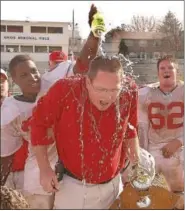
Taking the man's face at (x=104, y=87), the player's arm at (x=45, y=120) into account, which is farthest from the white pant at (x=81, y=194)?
the man's face at (x=104, y=87)

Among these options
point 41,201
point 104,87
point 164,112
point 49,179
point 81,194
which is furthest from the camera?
point 164,112

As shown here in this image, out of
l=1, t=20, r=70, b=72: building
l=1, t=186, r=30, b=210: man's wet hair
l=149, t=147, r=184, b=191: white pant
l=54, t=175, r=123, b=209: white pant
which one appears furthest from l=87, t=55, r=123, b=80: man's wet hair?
l=1, t=20, r=70, b=72: building

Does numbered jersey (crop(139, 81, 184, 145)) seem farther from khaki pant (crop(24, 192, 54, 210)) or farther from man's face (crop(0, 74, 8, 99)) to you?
khaki pant (crop(24, 192, 54, 210))

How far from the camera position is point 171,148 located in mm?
5090

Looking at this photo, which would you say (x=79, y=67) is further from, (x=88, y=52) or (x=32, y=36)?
(x=32, y=36)

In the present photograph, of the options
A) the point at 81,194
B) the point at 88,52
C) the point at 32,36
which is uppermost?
the point at 32,36

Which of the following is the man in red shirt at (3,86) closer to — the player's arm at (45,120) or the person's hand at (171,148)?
the player's arm at (45,120)

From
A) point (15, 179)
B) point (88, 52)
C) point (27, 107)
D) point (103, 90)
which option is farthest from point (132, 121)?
point (15, 179)

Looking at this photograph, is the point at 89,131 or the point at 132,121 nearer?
the point at 89,131

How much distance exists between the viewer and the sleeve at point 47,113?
3.06 metres

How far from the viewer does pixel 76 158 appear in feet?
10.6

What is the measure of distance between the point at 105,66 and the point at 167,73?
2219mm

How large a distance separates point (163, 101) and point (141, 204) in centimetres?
185

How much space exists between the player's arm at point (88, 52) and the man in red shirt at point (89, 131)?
0.70 meters
